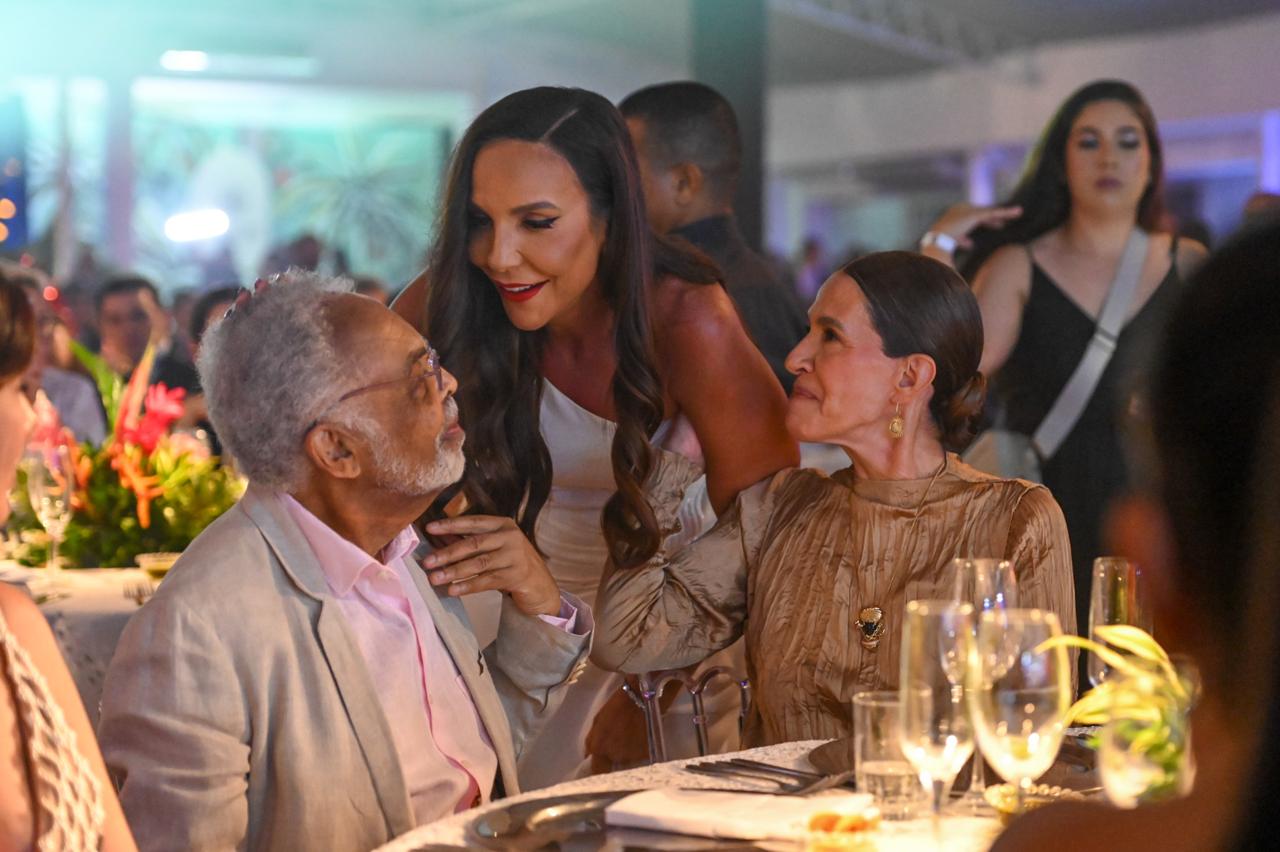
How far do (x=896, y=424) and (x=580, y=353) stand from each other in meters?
0.78

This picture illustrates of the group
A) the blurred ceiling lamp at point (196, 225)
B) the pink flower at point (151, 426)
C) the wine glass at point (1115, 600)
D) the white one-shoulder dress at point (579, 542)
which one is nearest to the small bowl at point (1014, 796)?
the wine glass at point (1115, 600)

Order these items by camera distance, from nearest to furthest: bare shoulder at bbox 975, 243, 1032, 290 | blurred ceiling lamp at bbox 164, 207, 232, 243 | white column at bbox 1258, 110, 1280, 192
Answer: bare shoulder at bbox 975, 243, 1032, 290
white column at bbox 1258, 110, 1280, 192
blurred ceiling lamp at bbox 164, 207, 232, 243

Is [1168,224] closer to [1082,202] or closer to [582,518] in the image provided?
[1082,202]

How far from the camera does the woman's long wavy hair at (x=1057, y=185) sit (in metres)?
4.54

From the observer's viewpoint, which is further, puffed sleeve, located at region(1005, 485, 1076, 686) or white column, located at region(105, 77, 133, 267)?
white column, located at region(105, 77, 133, 267)

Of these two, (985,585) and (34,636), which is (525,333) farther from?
(34,636)

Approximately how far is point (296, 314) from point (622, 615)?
0.84m

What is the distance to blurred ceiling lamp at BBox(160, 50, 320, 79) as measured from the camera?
48.7ft

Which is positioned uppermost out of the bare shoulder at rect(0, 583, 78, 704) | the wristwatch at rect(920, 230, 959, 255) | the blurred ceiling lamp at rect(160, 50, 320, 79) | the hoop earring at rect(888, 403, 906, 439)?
the blurred ceiling lamp at rect(160, 50, 320, 79)

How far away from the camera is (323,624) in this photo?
7.68 ft

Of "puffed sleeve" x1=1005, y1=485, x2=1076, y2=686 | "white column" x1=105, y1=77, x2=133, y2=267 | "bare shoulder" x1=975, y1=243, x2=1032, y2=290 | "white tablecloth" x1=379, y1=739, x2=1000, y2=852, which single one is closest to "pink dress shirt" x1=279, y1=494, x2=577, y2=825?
"white tablecloth" x1=379, y1=739, x2=1000, y2=852

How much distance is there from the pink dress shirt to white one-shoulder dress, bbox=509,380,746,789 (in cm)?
75

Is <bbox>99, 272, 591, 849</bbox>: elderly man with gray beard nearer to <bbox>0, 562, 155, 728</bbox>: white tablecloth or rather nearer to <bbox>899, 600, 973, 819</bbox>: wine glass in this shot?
<bbox>899, 600, 973, 819</bbox>: wine glass

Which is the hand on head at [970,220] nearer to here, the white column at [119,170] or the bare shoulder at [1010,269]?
the bare shoulder at [1010,269]
